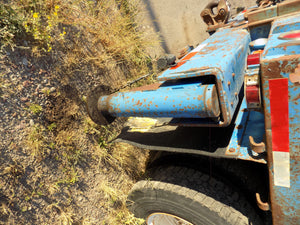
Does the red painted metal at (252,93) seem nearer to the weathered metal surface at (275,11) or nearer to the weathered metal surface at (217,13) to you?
the weathered metal surface at (275,11)

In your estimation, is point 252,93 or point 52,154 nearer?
point 252,93

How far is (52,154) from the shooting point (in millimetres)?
1821

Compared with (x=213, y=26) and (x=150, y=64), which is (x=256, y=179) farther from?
→ (x=150, y=64)

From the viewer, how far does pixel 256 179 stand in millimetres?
1500

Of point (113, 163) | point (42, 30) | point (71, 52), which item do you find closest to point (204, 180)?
point (113, 163)

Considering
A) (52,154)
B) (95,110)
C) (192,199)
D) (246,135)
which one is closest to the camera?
(246,135)

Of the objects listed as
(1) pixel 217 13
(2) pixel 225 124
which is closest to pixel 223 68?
(2) pixel 225 124

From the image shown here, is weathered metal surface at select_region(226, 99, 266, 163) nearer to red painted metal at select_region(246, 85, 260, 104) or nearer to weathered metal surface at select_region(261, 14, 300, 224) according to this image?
weathered metal surface at select_region(261, 14, 300, 224)

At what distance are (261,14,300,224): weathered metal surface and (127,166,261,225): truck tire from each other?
32 centimetres

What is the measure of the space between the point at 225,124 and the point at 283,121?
0.27 m

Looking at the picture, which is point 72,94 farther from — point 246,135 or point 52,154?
point 246,135

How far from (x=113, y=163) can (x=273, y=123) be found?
173 cm

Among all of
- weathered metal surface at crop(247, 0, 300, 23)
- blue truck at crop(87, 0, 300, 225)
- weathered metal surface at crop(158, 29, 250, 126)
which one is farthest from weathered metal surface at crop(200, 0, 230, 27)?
weathered metal surface at crop(158, 29, 250, 126)

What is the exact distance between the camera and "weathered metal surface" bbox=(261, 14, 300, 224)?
85 centimetres
